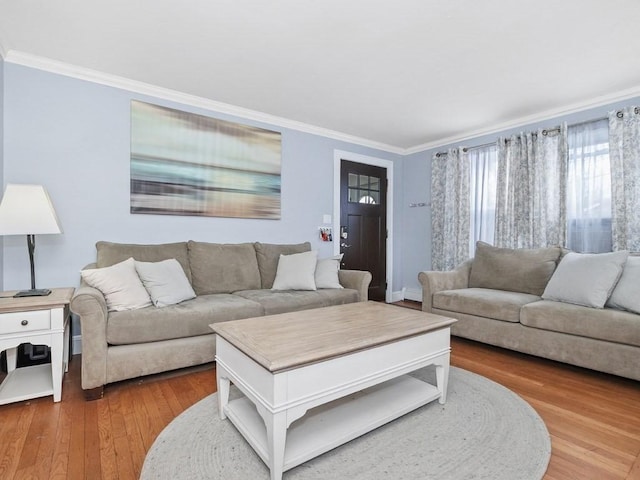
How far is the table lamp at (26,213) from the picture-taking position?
82.4 inches

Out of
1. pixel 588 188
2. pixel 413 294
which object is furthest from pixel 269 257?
pixel 588 188

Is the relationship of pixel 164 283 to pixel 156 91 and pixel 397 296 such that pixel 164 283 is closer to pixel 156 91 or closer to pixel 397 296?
pixel 156 91

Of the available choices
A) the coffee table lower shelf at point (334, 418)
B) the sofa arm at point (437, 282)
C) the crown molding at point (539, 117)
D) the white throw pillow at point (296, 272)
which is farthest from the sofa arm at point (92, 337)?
the crown molding at point (539, 117)

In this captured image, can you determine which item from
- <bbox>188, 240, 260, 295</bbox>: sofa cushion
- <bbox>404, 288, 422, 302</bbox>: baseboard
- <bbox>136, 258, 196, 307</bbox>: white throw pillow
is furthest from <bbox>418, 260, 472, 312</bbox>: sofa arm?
<bbox>136, 258, 196, 307</bbox>: white throw pillow

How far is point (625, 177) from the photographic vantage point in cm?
309

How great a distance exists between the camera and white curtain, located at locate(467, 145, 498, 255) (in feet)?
13.7

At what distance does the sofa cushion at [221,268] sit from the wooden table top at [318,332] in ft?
4.19

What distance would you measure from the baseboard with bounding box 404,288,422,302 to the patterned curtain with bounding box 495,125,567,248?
56.5 inches

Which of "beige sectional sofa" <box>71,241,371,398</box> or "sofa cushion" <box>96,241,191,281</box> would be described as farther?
"sofa cushion" <box>96,241,191,281</box>

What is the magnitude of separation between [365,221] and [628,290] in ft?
9.69

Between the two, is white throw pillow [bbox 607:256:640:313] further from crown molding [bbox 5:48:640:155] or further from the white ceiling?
crown molding [bbox 5:48:640:155]

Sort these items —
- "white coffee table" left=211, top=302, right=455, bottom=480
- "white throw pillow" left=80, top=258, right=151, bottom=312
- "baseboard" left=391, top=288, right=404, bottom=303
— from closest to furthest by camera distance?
1. "white coffee table" left=211, top=302, right=455, bottom=480
2. "white throw pillow" left=80, top=258, right=151, bottom=312
3. "baseboard" left=391, top=288, right=404, bottom=303

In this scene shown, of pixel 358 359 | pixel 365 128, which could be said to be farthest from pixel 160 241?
pixel 365 128

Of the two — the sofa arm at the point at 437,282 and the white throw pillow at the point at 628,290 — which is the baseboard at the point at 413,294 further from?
the white throw pillow at the point at 628,290
